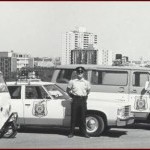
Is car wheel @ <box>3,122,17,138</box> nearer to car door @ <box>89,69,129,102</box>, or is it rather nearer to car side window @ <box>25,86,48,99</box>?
car side window @ <box>25,86,48,99</box>

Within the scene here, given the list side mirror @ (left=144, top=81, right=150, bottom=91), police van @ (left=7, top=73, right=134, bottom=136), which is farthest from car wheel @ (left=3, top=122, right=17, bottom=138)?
side mirror @ (left=144, top=81, right=150, bottom=91)

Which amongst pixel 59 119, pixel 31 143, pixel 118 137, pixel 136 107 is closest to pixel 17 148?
pixel 31 143

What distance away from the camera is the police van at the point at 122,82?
12461 millimetres

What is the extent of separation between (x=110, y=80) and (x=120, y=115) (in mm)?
2701

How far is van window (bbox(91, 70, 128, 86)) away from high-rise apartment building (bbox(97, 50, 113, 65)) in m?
165

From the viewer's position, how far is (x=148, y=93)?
41.1ft

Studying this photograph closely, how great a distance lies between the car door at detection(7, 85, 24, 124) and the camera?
36.2ft

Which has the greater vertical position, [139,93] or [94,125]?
[139,93]

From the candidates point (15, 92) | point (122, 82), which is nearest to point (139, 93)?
point (122, 82)

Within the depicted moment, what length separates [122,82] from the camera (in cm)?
1315

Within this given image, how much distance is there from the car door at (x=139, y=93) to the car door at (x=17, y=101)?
331 cm

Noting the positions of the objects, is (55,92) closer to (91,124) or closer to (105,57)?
(91,124)

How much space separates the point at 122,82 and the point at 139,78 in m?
0.53

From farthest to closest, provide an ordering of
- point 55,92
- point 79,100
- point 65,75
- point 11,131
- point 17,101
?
point 65,75 < point 55,92 < point 17,101 < point 79,100 < point 11,131
